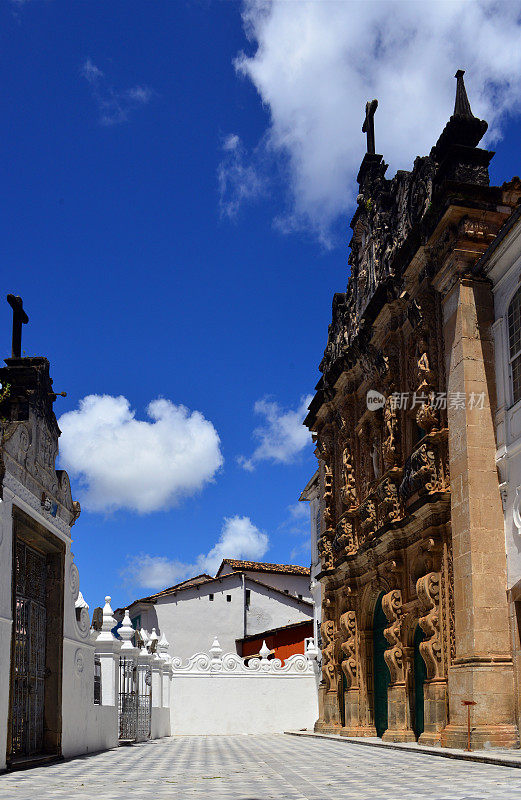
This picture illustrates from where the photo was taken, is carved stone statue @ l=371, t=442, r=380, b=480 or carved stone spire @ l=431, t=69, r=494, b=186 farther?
carved stone statue @ l=371, t=442, r=380, b=480

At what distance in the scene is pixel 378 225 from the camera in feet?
70.2

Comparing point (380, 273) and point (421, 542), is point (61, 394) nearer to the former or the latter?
point (421, 542)

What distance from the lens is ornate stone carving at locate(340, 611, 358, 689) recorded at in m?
21.6

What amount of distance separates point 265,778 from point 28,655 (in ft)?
13.4

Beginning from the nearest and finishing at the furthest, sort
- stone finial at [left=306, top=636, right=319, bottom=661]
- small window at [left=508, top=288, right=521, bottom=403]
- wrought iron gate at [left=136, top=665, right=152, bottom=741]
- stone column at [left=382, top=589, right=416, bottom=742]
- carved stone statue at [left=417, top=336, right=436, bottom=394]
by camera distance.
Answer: small window at [left=508, top=288, right=521, bottom=403] < carved stone statue at [left=417, top=336, right=436, bottom=394] < stone column at [left=382, top=589, right=416, bottom=742] < wrought iron gate at [left=136, top=665, right=152, bottom=741] < stone finial at [left=306, top=636, right=319, bottom=661]

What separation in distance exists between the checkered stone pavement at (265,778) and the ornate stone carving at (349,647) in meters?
6.20

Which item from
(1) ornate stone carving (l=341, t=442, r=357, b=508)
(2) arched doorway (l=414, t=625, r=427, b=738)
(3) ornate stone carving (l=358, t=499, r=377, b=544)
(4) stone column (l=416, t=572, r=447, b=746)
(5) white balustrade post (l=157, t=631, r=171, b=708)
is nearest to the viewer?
(4) stone column (l=416, t=572, r=447, b=746)

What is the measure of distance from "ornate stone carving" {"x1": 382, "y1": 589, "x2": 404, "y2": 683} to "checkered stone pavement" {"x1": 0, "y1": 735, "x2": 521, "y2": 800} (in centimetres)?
246

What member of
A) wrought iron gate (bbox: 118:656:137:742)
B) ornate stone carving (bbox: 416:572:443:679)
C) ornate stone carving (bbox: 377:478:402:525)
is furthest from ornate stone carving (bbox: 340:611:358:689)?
ornate stone carving (bbox: 416:572:443:679)

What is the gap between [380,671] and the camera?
826 inches

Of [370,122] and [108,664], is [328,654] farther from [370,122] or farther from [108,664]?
[370,122]

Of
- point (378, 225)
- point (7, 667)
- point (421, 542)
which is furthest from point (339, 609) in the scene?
point (7, 667)

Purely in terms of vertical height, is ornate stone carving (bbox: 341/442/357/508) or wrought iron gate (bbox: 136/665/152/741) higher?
ornate stone carving (bbox: 341/442/357/508)

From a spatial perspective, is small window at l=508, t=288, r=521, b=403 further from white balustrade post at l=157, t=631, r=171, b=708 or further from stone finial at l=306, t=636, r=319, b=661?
stone finial at l=306, t=636, r=319, b=661
